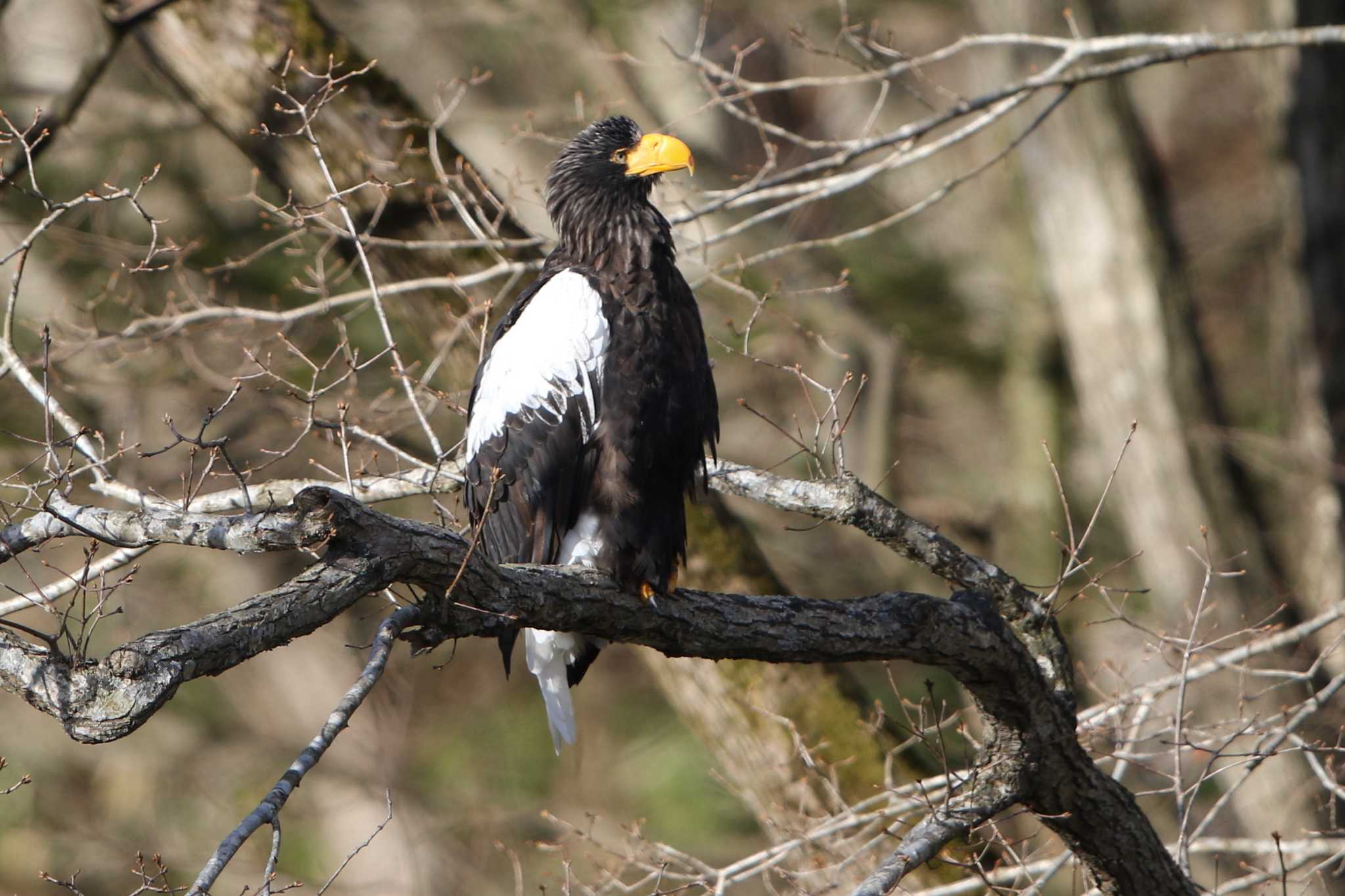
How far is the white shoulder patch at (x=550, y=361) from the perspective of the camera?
3.36 metres

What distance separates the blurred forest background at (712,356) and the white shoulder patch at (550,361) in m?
0.51

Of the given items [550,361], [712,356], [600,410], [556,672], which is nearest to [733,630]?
[600,410]

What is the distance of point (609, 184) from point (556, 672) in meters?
1.48

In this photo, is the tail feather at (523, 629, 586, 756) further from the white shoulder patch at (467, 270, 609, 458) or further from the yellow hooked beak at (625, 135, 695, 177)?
the yellow hooked beak at (625, 135, 695, 177)

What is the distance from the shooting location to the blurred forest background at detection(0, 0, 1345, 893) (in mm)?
4812

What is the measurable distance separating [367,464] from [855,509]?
4.66ft

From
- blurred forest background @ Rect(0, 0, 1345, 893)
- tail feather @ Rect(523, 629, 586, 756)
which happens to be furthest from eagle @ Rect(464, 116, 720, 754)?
blurred forest background @ Rect(0, 0, 1345, 893)

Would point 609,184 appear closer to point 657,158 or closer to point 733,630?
point 657,158

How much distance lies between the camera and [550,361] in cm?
336

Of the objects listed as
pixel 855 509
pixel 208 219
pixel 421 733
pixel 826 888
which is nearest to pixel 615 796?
pixel 421 733

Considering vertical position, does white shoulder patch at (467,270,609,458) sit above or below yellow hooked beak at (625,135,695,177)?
below

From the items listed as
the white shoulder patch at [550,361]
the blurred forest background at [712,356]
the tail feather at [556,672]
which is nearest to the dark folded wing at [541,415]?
the white shoulder patch at [550,361]

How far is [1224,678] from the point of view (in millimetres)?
6453

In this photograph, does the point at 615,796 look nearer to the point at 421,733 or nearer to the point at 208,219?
the point at 421,733
